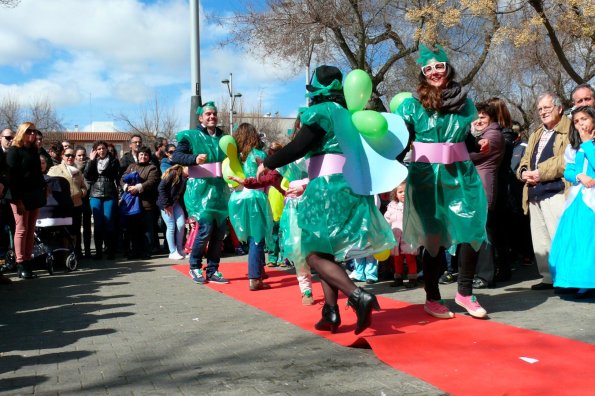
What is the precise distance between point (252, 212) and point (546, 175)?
312cm

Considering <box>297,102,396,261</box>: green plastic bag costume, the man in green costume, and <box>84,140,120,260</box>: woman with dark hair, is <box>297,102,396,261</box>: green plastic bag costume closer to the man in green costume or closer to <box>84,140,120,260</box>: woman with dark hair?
the man in green costume

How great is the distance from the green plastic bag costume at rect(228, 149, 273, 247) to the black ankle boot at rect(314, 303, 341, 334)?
2.47m

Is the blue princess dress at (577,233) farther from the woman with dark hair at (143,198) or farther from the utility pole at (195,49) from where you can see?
the utility pole at (195,49)

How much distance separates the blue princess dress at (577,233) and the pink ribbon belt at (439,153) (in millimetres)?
1546

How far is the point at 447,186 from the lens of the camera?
15.6 ft

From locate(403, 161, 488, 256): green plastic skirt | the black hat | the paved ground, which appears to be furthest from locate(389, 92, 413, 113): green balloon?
the paved ground

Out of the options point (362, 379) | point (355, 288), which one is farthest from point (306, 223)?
point (362, 379)

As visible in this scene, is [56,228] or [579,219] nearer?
A: [579,219]

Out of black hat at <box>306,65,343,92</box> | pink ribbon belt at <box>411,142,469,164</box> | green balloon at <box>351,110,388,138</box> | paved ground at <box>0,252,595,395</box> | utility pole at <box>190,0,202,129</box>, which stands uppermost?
utility pole at <box>190,0,202,129</box>

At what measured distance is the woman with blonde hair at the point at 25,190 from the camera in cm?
772

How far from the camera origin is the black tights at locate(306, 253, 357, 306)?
4.25 metres

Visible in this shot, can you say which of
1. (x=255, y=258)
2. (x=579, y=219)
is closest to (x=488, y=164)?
(x=579, y=219)

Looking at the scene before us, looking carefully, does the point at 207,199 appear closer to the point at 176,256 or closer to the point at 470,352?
the point at 176,256

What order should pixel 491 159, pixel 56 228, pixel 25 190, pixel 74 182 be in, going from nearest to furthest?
1. pixel 491 159
2. pixel 25 190
3. pixel 56 228
4. pixel 74 182
